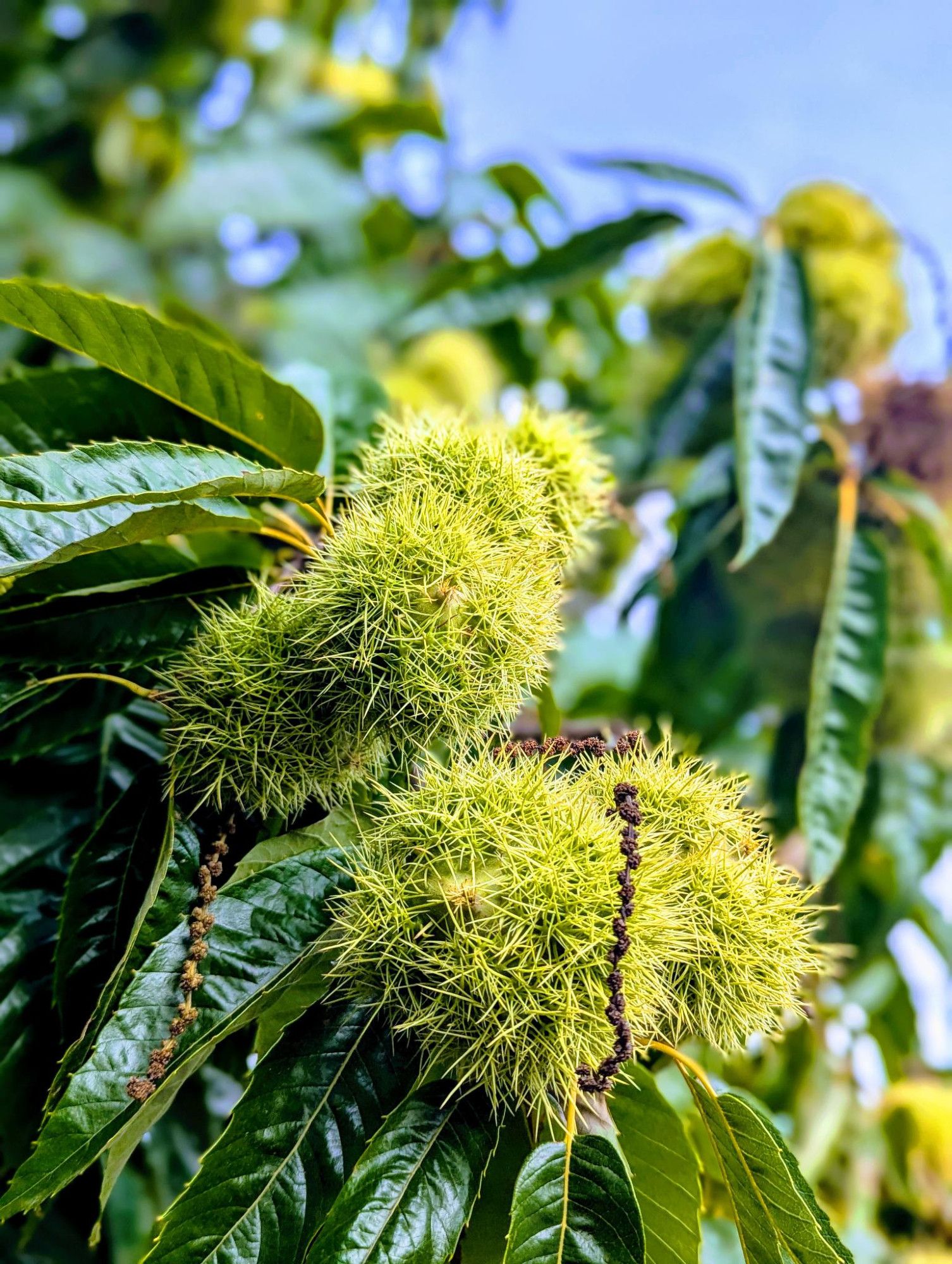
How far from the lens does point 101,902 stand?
668 millimetres

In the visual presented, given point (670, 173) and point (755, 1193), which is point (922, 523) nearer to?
point (670, 173)

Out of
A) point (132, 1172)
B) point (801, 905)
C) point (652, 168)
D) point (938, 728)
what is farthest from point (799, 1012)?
point (652, 168)

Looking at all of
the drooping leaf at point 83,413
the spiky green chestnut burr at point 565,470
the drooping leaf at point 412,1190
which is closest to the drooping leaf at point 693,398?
the spiky green chestnut burr at point 565,470

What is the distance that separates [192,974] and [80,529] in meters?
0.24

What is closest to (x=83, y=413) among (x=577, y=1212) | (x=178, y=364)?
(x=178, y=364)

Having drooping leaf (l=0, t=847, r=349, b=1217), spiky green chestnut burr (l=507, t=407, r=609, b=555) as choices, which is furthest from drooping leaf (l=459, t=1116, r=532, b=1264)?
spiky green chestnut burr (l=507, t=407, r=609, b=555)

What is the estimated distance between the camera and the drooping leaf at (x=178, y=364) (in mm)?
638

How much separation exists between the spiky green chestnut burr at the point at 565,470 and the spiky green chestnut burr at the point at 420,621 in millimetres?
109

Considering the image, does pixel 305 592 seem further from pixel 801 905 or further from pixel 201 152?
pixel 201 152

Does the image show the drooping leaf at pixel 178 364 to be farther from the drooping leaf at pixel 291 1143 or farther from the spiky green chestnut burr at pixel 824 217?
the spiky green chestnut burr at pixel 824 217

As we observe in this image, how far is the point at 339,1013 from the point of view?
2.01ft

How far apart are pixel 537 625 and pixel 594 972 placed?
0.67ft

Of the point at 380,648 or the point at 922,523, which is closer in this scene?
the point at 380,648

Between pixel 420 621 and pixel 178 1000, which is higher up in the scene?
pixel 420 621
